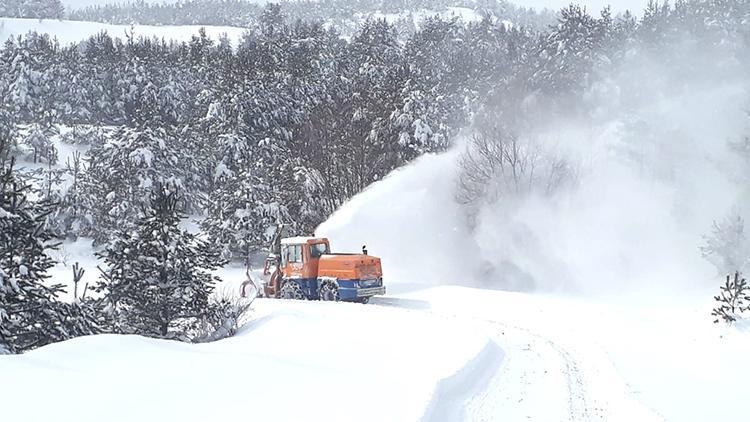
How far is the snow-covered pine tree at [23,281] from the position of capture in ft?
49.0

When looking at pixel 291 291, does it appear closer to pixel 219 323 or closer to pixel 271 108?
pixel 219 323

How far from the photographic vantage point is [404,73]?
59938 millimetres

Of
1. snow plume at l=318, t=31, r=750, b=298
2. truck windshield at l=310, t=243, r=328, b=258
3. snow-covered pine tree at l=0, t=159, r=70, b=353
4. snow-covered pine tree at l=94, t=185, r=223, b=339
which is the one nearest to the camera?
snow-covered pine tree at l=0, t=159, r=70, b=353

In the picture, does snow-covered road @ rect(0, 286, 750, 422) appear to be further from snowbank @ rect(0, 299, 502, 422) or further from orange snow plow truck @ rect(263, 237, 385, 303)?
orange snow plow truck @ rect(263, 237, 385, 303)

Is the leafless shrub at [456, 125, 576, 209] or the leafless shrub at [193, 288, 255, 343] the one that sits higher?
the leafless shrub at [456, 125, 576, 209]

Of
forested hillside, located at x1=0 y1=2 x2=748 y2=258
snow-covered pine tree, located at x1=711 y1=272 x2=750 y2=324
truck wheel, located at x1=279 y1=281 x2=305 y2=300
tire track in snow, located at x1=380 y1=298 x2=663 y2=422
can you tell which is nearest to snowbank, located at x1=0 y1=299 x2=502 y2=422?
tire track in snow, located at x1=380 y1=298 x2=663 y2=422

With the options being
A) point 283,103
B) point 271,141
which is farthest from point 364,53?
point 271,141

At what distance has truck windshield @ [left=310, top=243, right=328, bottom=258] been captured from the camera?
26.9m

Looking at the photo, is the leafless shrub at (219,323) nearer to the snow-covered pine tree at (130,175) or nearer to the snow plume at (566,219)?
the snow plume at (566,219)

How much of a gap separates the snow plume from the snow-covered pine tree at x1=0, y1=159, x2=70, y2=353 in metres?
17.5

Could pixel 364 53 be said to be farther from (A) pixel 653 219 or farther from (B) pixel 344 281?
(B) pixel 344 281

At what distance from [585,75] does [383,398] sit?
169 feet

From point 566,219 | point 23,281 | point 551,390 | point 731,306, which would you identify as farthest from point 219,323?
point 566,219

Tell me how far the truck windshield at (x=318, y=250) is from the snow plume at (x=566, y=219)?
5.50 meters
